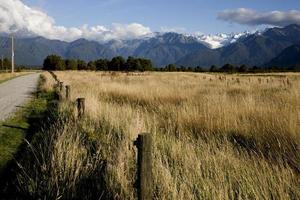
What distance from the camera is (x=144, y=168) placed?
4852mm

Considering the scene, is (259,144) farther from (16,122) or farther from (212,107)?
(16,122)

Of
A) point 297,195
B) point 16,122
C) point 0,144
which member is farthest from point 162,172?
point 16,122

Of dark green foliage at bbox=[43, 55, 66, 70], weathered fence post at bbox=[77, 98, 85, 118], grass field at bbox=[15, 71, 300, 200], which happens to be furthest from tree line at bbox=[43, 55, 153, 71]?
grass field at bbox=[15, 71, 300, 200]

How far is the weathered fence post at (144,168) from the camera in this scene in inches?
189

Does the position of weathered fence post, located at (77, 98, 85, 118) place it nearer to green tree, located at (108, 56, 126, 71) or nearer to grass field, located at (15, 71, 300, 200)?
grass field, located at (15, 71, 300, 200)

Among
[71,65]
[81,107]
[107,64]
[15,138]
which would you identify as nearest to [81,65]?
[71,65]

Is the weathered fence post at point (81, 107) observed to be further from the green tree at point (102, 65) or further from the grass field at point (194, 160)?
Answer: the green tree at point (102, 65)

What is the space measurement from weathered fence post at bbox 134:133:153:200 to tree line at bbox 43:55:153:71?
12144cm

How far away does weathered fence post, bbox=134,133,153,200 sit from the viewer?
4789mm

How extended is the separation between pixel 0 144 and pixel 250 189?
273 inches

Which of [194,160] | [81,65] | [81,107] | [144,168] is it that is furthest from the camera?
[81,65]

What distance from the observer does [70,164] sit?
6.82m

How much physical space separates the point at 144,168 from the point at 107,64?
133 meters

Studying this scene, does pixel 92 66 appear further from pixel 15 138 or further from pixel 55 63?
pixel 15 138
